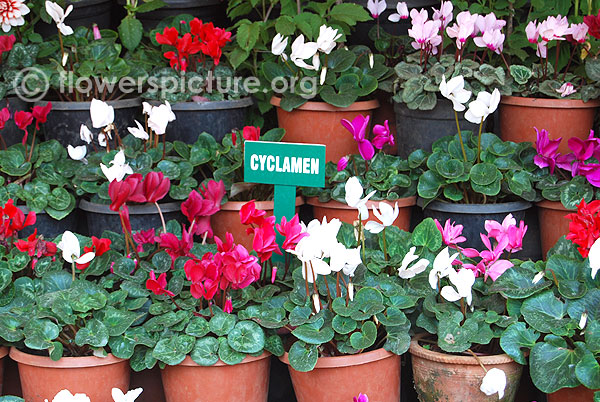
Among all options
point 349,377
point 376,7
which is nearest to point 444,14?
point 376,7

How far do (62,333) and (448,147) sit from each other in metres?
Answer: 1.25

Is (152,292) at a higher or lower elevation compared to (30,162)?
lower

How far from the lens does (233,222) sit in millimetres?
2453

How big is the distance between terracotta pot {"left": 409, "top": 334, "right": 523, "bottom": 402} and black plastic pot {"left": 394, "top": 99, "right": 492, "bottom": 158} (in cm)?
90

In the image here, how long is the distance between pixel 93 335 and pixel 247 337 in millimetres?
361

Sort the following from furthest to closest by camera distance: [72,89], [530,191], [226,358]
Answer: [72,89] < [530,191] < [226,358]

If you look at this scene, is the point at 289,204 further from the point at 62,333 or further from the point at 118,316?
the point at 62,333

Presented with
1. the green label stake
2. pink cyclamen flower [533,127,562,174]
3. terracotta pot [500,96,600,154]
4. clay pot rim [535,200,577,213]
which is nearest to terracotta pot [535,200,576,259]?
clay pot rim [535,200,577,213]

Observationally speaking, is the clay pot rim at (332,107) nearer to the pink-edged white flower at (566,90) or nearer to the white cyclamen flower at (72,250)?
the pink-edged white flower at (566,90)

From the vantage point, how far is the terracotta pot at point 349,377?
6.13ft

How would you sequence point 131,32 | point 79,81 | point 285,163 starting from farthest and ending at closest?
1. point 131,32
2. point 79,81
3. point 285,163

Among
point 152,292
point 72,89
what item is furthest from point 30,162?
point 152,292

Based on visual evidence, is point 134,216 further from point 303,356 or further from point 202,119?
point 303,356

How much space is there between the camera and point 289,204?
7.04 ft
